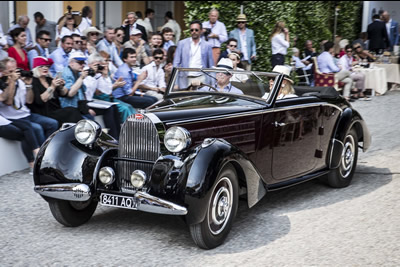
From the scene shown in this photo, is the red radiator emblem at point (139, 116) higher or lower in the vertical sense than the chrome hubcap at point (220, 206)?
higher

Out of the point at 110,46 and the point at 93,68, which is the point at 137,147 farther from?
the point at 110,46

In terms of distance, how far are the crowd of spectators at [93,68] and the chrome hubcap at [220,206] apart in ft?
5.50

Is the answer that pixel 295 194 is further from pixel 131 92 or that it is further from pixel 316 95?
pixel 131 92

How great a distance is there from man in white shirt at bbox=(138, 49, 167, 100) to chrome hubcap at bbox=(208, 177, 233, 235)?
5.55 metres

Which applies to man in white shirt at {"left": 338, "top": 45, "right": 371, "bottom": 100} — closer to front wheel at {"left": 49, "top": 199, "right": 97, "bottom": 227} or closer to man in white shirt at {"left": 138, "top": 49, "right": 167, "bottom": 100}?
man in white shirt at {"left": 138, "top": 49, "right": 167, "bottom": 100}

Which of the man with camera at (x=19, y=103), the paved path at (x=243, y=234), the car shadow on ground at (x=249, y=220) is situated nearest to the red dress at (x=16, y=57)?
the man with camera at (x=19, y=103)

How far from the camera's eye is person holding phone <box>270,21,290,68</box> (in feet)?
47.1

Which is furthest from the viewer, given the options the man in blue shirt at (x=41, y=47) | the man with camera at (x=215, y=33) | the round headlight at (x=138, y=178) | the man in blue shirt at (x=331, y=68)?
the man in blue shirt at (x=331, y=68)

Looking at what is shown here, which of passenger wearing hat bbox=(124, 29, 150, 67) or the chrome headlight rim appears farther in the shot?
passenger wearing hat bbox=(124, 29, 150, 67)

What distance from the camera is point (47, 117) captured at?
334 inches

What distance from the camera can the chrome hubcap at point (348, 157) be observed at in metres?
7.55

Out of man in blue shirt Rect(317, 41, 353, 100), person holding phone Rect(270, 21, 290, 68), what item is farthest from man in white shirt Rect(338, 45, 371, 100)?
person holding phone Rect(270, 21, 290, 68)

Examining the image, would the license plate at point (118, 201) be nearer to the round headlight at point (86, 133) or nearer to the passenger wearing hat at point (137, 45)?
the round headlight at point (86, 133)

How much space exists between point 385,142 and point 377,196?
360 cm
